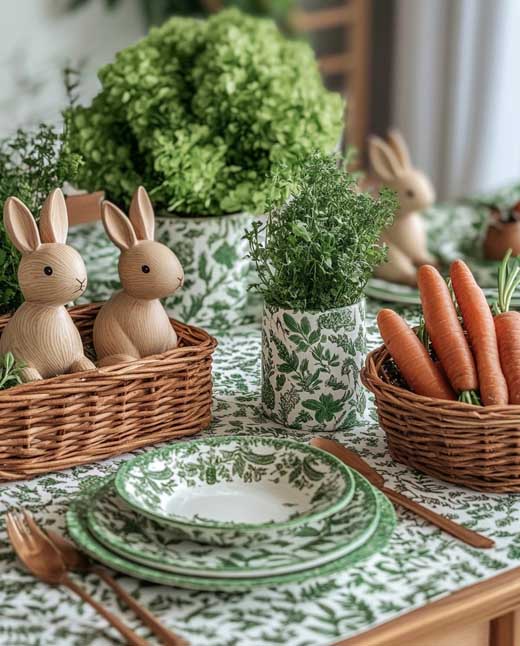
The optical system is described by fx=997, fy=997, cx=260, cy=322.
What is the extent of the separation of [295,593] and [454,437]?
0.83 ft

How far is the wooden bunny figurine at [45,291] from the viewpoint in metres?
1.01

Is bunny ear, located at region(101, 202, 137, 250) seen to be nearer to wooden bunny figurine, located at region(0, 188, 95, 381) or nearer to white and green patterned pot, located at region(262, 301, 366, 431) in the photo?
wooden bunny figurine, located at region(0, 188, 95, 381)

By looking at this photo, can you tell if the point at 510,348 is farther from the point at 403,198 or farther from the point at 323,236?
the point at 403,198

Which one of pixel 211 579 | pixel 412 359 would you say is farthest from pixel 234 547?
pixel 412 359

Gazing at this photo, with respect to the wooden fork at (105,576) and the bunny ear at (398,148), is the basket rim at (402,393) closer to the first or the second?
the wooden fork at (105,576)

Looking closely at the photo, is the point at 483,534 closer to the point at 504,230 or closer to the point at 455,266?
the point at 455,266

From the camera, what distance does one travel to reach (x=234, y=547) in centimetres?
84

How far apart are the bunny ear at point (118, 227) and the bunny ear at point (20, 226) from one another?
3.8 inches

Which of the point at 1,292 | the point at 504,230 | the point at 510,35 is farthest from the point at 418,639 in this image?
the point at 510,35

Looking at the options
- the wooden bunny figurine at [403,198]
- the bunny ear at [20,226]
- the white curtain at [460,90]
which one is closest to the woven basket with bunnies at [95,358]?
the bunny ear at [20,226]

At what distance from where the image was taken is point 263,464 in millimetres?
969

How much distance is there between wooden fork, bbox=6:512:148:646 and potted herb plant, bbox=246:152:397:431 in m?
0.37

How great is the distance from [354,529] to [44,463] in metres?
0.34

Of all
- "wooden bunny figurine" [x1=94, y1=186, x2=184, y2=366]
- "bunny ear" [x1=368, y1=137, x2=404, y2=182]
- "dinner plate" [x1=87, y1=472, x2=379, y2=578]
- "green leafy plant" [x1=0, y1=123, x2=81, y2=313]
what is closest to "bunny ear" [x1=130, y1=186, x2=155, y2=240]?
"wooden bunny figurine" [x1=94, y1=186, x2=184, y2=366]
